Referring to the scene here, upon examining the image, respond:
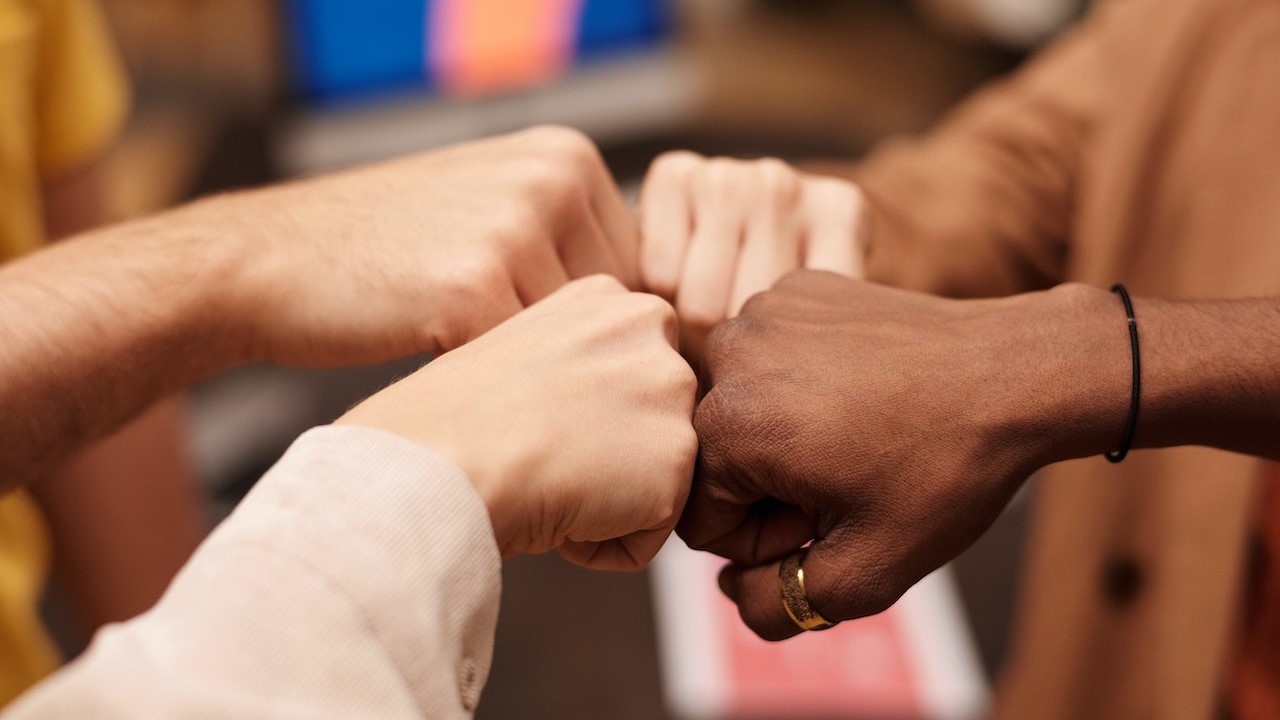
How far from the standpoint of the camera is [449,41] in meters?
2.02

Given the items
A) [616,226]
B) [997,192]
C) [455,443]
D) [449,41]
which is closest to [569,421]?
[455,443]

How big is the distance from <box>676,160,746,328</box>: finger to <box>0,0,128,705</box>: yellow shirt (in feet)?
1.95

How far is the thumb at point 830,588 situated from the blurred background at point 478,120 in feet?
2.55

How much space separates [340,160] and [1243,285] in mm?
1675

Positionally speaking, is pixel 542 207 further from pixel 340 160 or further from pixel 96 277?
pixel 340 160

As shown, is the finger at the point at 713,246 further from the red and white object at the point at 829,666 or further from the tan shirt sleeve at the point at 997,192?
the red and white object at the point at 829,666

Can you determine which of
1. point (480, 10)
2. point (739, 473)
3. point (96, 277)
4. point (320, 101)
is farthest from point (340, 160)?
point (739, 473)

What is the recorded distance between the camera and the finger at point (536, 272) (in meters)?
0.72

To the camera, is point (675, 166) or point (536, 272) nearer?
point (536, 272)

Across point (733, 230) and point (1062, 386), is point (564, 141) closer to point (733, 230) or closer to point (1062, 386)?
point (733, 230)

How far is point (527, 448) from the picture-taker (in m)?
0.55

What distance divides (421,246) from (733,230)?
241mm

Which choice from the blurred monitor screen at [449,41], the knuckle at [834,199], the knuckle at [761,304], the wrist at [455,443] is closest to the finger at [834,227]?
the knuckle at [834,199]

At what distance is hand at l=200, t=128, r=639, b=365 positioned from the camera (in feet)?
2.32
